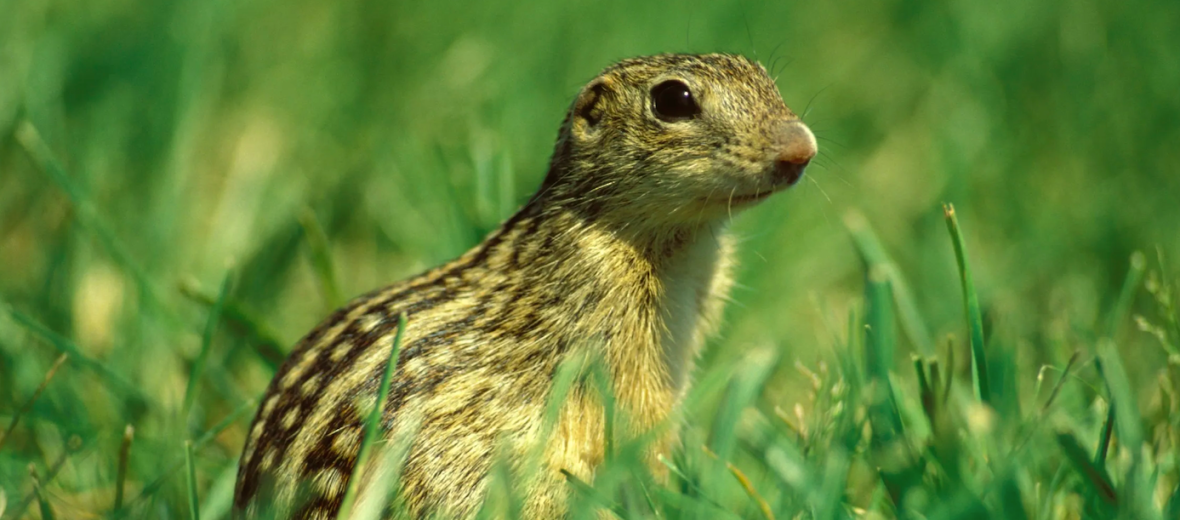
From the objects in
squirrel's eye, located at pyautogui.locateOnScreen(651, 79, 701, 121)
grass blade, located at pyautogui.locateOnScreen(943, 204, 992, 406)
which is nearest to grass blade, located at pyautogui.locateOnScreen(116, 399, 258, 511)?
squirrel's eye, located at pyautogui.locateOnScreen(651, 79, 701, 121)

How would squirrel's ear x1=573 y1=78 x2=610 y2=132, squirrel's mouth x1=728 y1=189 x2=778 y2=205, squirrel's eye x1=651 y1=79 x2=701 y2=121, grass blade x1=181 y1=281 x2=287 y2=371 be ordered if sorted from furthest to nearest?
1. grass blade x1=181 y1=281 x2=287 y2=371
2. squirrel's ear x1=573 y1=78 x2=610 y2=132
3. squirrel's eye x1=651 y1=79 x2=701 y2=121
4. squirrel's mouth x1=728 y1=189 x2=778 y2=205

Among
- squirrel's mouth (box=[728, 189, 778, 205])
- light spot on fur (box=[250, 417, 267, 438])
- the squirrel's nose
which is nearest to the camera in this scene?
light spot on fur (box=[250, 417, 267, 438])

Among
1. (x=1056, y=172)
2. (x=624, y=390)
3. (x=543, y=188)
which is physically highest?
(x=543, y=188)

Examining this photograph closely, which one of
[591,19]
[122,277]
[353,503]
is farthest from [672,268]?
[591,19]

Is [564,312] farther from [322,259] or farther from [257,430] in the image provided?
[322,259]

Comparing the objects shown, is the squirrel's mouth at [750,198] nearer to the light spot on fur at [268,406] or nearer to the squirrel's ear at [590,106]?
the squirrel's ear at [590,106]

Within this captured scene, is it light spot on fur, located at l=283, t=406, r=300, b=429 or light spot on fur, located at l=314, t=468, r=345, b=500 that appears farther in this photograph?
light spot on fur, located at l=283, t=406, r=300, b=429

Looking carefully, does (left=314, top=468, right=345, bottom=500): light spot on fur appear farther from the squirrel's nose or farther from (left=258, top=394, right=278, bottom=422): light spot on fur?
the squirrel's nose

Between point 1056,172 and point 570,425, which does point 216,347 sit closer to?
point 570,425
